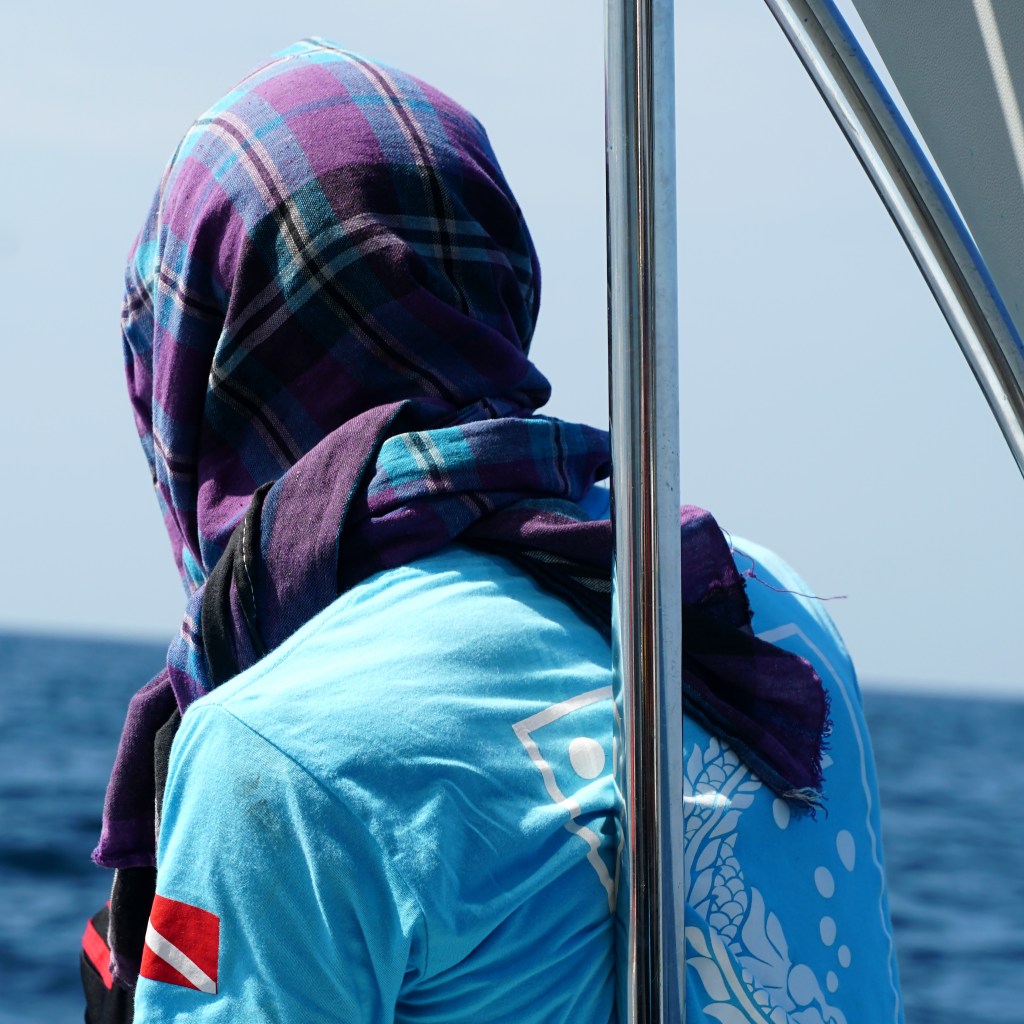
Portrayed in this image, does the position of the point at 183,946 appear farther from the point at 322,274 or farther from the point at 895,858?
the point at 895,858

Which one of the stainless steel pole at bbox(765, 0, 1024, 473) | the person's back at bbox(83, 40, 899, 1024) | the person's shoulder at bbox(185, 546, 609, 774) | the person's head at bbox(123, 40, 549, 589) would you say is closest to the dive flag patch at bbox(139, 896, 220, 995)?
the person's back at bbox(83, 40, 899, 1024)

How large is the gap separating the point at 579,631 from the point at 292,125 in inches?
21.5

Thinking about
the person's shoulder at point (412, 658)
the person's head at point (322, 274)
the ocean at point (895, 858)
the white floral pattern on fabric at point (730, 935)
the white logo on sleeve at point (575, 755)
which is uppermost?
the person's head at point (322, 274)

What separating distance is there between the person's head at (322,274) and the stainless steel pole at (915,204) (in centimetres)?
34

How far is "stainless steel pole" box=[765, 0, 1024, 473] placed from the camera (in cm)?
98

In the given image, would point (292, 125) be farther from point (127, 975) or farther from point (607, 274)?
point (127, 975)

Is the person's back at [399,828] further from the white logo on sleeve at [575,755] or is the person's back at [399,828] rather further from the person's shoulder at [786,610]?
the person's shoulder at [786,610]

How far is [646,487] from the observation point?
86cm

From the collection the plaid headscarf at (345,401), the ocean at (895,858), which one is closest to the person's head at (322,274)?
the plaid headscarf at (345,401)

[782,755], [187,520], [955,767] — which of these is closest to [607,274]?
[782,755]

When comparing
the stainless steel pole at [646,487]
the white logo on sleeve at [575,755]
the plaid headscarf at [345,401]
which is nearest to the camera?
the stainless steel pole at [646,487]

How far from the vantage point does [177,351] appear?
1320mm

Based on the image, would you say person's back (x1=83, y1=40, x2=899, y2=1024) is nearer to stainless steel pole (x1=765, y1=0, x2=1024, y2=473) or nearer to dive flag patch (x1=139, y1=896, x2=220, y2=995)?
dive flag patch (x1=139, y1=896, x2=220, y2=995)

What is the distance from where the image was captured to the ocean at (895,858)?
10.8 m
